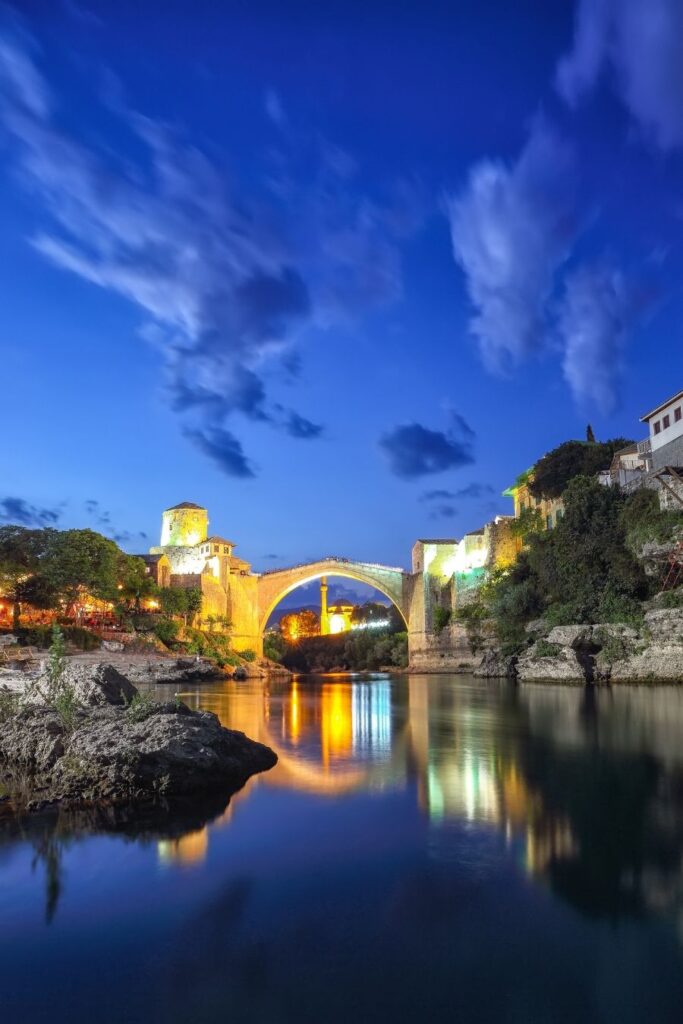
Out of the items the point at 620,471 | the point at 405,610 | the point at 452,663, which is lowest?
the point at 452,663

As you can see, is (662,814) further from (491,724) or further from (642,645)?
(642,645)

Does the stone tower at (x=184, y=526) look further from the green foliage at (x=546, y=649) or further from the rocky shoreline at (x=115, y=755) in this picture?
the rocky shoreline at (x=115, y=755)

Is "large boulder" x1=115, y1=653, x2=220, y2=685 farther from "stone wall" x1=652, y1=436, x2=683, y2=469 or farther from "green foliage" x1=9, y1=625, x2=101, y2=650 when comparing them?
"stone wall" x1=652, y1=436, x2=683, y2=469

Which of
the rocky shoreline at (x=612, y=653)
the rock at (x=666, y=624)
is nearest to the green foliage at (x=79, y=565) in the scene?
the rocky shoreline at (x=612, y=653)

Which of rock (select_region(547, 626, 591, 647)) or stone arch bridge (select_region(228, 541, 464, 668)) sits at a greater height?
stone arch bridge (select_region(228, 541, 464, 668))

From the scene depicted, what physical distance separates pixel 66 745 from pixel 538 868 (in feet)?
13.8

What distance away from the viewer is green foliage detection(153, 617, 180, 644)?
38.9m

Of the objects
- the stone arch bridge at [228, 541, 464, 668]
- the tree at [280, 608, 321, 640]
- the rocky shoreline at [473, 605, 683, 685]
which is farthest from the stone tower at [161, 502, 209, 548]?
the rocky shoreline at [473, 605, 683, 685]

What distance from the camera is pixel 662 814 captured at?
5.09 metres

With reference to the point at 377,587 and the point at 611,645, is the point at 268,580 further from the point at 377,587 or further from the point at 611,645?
the point at 611,645

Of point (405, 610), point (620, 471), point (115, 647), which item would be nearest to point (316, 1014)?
point (620, 471)

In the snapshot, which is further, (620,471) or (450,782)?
(620,471)

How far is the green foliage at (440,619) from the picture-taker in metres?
44.4

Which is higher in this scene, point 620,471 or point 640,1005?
point 620,471
